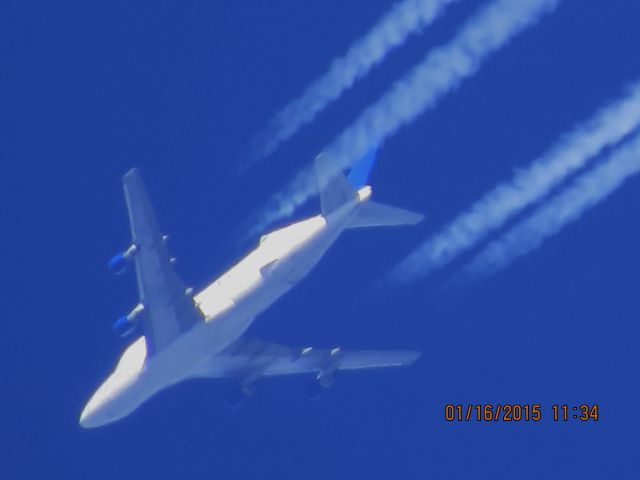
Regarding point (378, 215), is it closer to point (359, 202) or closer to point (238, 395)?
point (359, 202)

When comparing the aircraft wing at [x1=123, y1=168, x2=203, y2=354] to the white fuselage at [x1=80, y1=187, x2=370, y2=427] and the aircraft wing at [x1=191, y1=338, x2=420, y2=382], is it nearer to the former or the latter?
the white fuselage at [x1=80, y1=187, x2=370, y2=427]

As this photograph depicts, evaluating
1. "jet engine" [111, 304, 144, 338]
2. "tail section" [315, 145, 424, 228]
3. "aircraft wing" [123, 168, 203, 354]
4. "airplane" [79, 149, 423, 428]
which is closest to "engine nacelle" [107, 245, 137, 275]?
"airplane" [79, 149, 423, 428]

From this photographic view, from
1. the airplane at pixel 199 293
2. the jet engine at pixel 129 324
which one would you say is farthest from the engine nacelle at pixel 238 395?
the jet engine at pixel 129 324

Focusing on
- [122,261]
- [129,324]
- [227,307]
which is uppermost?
[122,261]

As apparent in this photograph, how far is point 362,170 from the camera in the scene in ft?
185

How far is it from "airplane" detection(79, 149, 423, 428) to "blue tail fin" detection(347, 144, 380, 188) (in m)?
0.03

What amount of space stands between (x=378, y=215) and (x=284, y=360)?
9.05 meters

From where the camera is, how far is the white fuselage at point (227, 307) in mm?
55312

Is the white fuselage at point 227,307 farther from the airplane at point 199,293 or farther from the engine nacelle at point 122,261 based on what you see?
the engine nacelle at point 122,261

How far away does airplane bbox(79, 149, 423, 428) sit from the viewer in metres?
54.8

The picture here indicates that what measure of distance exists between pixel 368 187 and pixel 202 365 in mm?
9114

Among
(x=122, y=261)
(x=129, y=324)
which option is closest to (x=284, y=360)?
(x=129, y=324)

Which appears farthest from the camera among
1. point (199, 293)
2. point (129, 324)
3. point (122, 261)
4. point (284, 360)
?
point (284, 360)

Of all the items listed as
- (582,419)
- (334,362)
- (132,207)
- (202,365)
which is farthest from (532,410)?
(132,207)
